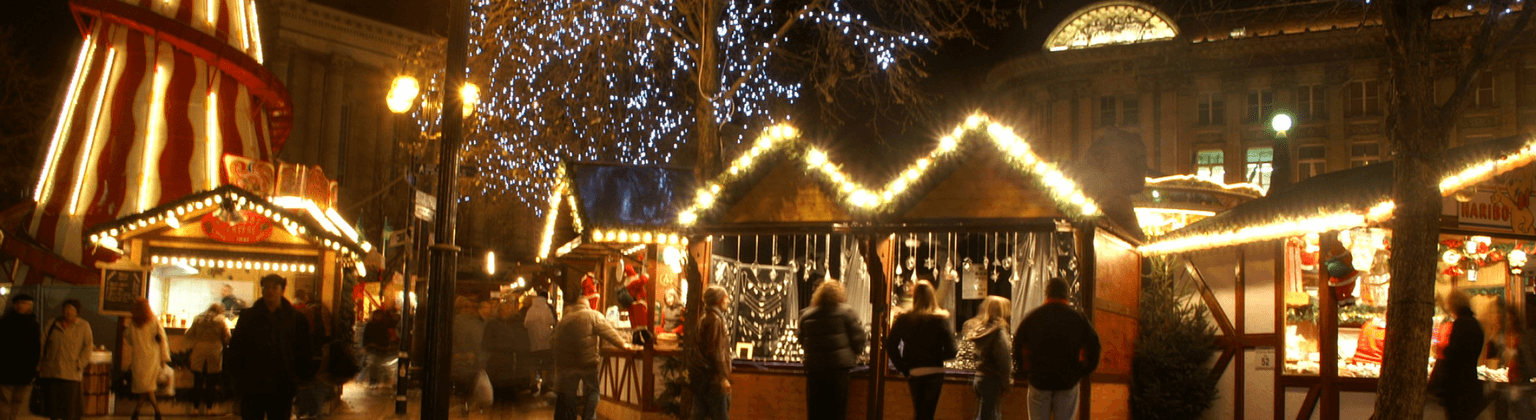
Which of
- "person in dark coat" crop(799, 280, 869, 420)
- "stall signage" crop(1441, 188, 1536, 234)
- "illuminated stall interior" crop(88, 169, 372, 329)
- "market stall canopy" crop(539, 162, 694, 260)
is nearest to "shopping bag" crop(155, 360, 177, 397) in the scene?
"illuminated stall interior" crop(88, 169, 372, 329)

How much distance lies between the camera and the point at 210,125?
987 inches

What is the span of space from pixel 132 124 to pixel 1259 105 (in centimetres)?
3840

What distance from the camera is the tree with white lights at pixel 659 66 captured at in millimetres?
18516

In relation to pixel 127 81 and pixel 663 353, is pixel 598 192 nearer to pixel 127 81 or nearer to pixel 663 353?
pixel 663 353

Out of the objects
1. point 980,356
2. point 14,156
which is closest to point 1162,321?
point 980,356

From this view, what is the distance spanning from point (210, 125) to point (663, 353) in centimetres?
1561

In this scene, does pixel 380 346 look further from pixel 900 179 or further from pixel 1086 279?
pixel 1086 279

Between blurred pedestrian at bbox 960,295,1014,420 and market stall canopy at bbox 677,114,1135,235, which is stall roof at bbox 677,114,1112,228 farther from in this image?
blurred pedestrian at bbox 960,295,1014,420

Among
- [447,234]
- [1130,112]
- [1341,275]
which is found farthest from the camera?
[1130,112]

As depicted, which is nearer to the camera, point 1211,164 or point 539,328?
point 539,328

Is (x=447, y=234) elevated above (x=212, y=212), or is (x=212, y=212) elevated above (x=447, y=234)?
(x=212, y=212)

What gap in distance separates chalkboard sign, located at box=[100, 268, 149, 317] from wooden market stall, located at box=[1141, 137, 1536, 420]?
14506 mm

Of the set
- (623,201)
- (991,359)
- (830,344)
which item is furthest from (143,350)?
(991,359)

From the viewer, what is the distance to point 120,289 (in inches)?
711
